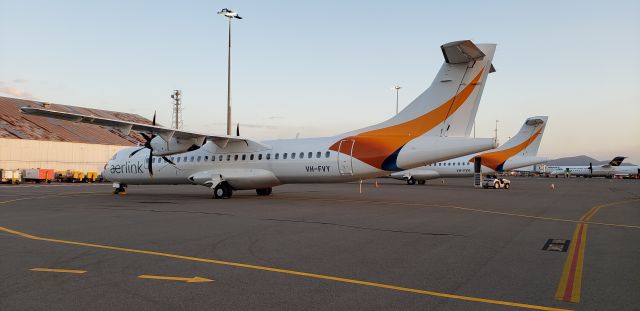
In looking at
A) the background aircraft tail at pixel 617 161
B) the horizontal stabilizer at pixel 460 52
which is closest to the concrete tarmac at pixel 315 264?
the horizontal stabilizer at pixel 460 52

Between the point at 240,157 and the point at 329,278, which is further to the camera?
the point at 240,157

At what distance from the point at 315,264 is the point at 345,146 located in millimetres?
13052

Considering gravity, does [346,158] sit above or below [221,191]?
above

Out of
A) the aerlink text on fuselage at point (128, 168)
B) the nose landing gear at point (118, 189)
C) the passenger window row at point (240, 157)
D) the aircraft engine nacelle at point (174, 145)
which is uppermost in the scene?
the aircraft engine nacelle at point (174, 145)

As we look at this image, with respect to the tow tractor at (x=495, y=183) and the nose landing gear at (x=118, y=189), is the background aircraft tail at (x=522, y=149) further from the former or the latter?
the nose landing gear at (x=118, y=189)

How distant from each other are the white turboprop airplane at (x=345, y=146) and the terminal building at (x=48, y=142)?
31.2m

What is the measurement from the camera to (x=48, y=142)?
50938mm

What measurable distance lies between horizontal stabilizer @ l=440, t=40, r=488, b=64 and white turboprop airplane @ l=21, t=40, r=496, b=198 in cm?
4

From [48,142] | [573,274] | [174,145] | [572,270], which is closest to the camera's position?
[573,274]

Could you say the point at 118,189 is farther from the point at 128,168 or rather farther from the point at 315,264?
the point at 315,264

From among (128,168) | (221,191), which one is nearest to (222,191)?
(221,191)

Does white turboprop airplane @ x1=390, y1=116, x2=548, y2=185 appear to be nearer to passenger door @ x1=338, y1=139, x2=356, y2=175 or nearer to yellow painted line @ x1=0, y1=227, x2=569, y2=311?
passenger door @ x1=338, y1=139, x2=356, y2=175

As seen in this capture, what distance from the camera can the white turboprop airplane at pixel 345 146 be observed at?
17812mm

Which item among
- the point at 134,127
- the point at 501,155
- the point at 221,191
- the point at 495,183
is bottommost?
the point at 221,191
